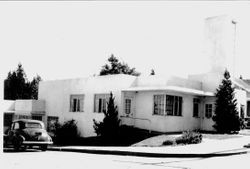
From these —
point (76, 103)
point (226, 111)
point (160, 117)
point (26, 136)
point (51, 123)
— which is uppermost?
point (76, 103)

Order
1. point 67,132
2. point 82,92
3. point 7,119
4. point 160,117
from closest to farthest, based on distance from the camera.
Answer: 1. point 160,117
2. point 67,132
3. point 82,92
4. point 7,119

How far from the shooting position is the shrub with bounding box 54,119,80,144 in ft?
90.2

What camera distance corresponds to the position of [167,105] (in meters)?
23.4

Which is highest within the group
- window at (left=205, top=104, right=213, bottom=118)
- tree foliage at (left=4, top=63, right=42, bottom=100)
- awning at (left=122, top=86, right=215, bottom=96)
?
tree foliage at (left=4, top=63, right=42, bottom=100)

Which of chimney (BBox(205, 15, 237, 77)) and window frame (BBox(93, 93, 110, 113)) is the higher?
chimney (BBox(205, 15, 237, 77))

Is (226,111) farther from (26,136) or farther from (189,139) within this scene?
(26,136)

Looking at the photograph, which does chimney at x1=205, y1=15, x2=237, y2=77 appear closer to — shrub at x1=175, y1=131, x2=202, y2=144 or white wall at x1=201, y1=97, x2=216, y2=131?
white wall at x1=201, y1=97, x2=216, y2=131

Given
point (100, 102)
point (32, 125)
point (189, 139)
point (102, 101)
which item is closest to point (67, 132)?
point (100, 102)

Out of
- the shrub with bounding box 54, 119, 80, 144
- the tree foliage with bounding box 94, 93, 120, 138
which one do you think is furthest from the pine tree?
the shrub with bounding box 54, 119, 80, 144

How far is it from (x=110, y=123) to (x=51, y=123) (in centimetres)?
865

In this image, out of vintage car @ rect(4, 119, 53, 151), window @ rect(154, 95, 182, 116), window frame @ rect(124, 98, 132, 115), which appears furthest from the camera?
window frame @ rect(124, 98, 132, 115)

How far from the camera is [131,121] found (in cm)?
2444

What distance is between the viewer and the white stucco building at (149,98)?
23766 mm

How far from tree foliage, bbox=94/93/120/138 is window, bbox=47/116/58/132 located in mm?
6325
